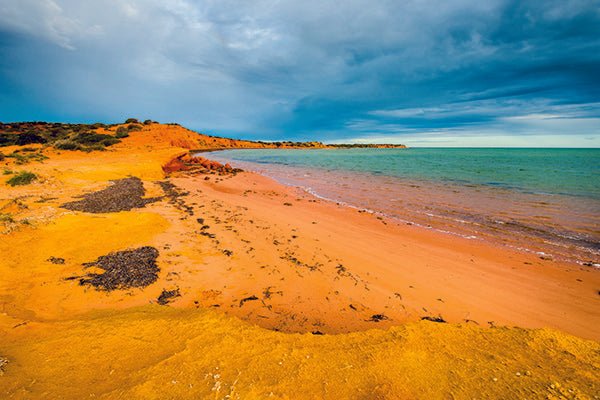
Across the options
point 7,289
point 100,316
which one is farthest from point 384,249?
point 7,289

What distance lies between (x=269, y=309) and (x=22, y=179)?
44.3 ft

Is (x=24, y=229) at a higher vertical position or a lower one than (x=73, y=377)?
higher

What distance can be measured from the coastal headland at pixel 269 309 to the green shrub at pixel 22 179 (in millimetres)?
1141

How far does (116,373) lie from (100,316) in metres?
1.63

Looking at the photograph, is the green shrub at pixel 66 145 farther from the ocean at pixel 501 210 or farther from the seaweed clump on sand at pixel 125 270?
the seaweed clump on sand at pixel 125 270

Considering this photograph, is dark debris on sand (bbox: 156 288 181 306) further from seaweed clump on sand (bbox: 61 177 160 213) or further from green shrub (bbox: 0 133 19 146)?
green shrub (bbox: 0 133 19 146)

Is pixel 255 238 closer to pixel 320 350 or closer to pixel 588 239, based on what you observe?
pixel 320 350

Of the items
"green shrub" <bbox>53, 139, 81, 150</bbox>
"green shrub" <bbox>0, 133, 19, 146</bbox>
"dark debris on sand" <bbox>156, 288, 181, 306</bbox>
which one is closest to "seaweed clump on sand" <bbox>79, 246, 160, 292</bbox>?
"dark debris on sand" <bbox>156, 288, 181, 306</bbox>

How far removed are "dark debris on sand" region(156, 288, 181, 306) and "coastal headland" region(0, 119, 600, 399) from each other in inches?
2.4

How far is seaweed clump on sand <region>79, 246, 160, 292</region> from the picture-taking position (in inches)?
184

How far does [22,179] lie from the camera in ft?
36.3

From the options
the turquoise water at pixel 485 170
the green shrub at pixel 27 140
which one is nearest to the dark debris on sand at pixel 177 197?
the turquoise water at pixel 485 170

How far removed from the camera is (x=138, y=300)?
4332 mm

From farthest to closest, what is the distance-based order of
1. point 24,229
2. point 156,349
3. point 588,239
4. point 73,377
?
point 588,239 < point 24,229 < point 156,349 < point 73,377
